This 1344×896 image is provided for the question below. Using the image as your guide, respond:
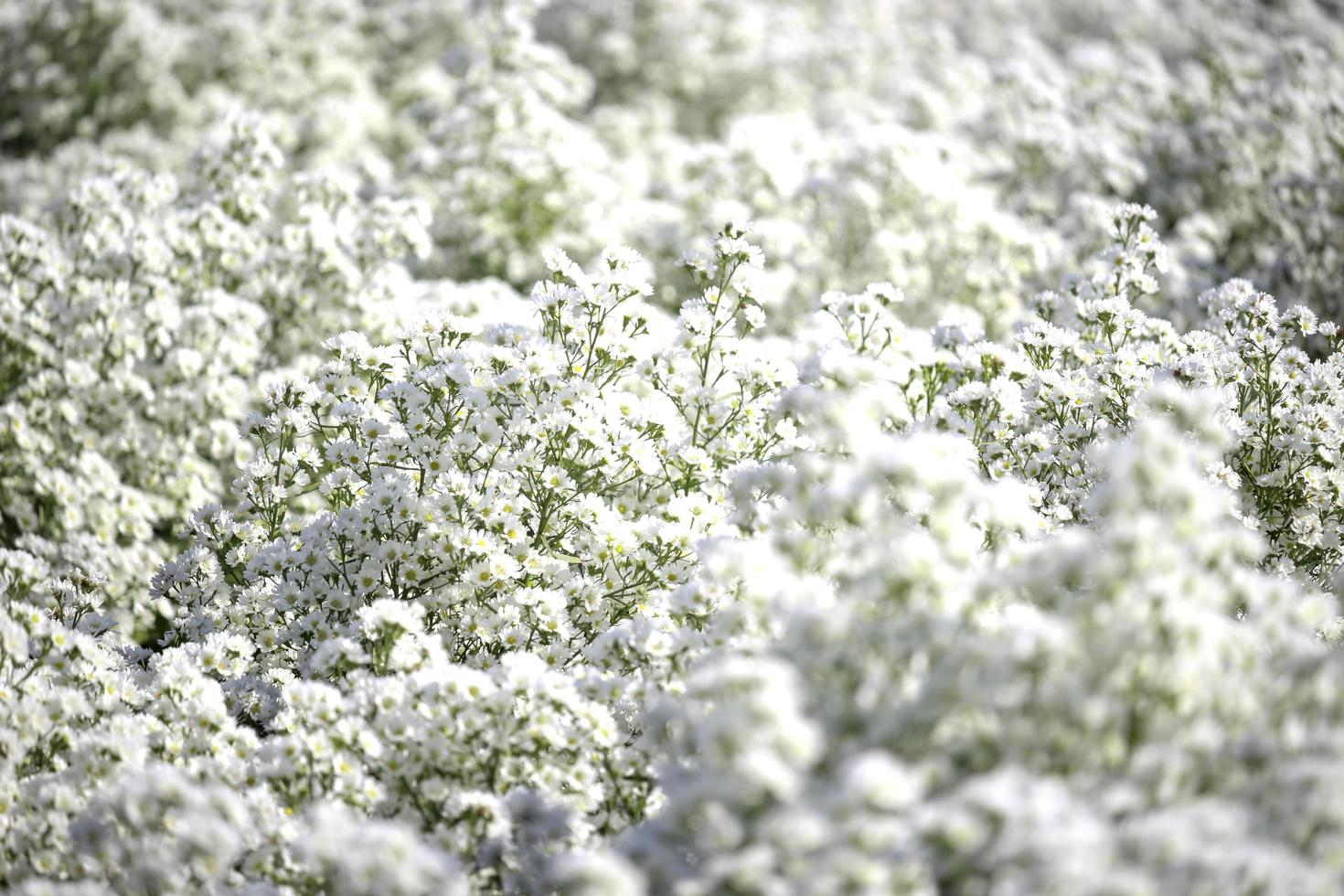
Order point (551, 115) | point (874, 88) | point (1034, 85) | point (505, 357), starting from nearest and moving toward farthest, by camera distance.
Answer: point (505, 357) → point (551, 115) → point (1034, 85) → point (874, 88)

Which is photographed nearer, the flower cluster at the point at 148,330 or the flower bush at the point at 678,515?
the flower bush at the point at 678,515

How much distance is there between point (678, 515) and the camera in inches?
213

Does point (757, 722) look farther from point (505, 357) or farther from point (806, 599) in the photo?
point (505, 357)

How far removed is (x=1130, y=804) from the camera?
2.88 meters

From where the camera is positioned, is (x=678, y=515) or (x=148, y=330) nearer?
(x=678, y=515)

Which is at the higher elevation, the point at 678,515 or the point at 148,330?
the point at 148,330

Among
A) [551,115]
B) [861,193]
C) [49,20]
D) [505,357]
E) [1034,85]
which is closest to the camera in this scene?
[505,357]

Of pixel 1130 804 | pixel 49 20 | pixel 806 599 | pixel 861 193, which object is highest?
pixel 49 20

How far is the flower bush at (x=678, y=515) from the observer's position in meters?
3.01

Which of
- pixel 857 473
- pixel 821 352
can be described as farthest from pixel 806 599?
pixel 821 352

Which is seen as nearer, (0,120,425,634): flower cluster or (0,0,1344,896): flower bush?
(0,0,1344,896): flower bush

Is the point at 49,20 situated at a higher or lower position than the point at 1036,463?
higher

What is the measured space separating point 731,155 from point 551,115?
1879mm

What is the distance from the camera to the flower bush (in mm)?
3010
